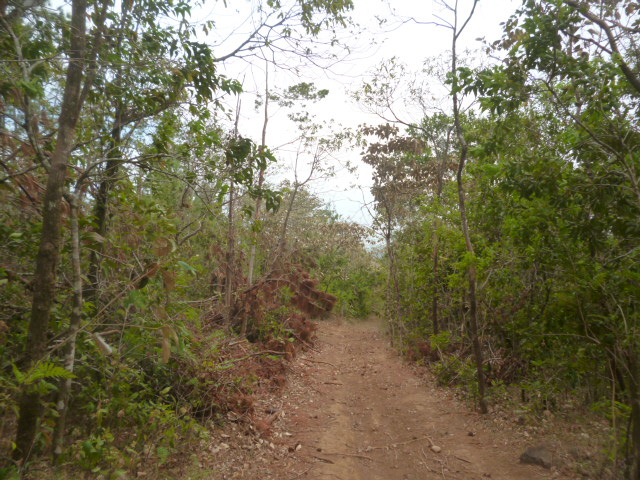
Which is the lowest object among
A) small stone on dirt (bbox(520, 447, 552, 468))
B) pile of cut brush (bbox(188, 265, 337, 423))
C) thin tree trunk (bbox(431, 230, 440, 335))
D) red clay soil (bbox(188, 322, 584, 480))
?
red clay soil (bbox(188, 322, 584, 480))

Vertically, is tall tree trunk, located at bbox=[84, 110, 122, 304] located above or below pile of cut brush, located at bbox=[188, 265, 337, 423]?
above

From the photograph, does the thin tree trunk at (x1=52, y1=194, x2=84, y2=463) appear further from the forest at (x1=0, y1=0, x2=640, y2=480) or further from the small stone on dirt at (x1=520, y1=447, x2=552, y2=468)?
the small stone on dirt at (x1=520, y1=447, x2=552, y2=468)

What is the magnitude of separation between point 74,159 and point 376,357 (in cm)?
988

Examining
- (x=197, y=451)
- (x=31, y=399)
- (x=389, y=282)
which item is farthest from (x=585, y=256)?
(x=389, y=282)

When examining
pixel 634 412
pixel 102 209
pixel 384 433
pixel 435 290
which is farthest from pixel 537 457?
pixel 435 290

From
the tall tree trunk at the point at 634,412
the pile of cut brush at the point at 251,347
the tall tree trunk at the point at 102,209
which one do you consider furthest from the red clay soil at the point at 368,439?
the tall tree trunk at the point at 102,209

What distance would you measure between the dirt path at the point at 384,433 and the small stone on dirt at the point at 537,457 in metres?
0.09

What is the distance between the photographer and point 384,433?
20.9 feet

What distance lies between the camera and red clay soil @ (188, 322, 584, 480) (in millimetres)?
4980

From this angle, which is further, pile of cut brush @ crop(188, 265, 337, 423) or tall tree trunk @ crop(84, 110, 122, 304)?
pile of cut brush @ crop(188, 265, 337, 423)

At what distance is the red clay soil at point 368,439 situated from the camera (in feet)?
16.3

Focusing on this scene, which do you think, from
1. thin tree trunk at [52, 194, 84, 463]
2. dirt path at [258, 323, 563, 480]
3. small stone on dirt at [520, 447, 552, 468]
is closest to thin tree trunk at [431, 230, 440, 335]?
dirt path at [258, 323, 563, 480]

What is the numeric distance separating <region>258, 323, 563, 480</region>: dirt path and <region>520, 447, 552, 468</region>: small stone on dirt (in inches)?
A: 3.4

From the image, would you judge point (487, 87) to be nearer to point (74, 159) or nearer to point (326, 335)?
point (74, 159)
